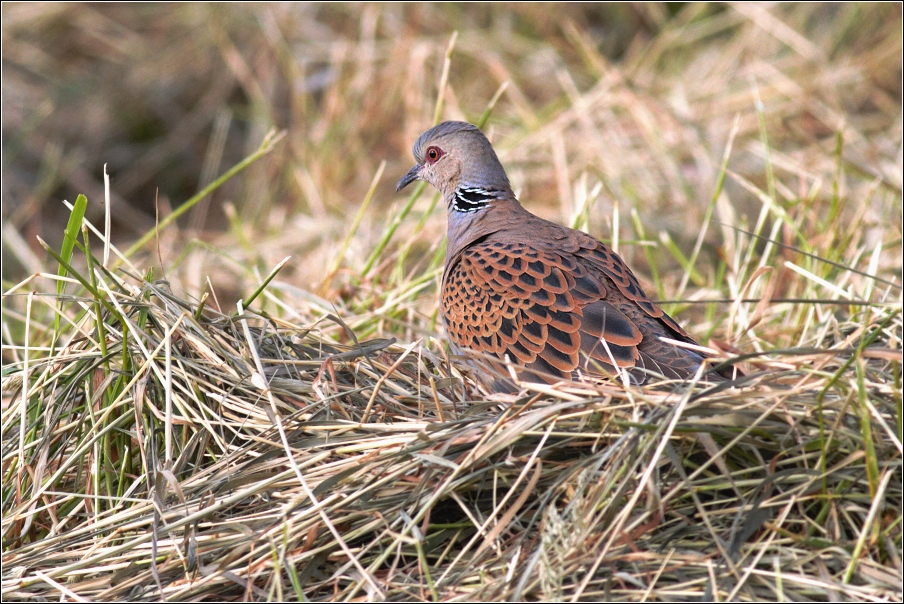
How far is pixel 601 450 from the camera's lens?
274 cm

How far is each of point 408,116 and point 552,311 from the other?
14.9 ft

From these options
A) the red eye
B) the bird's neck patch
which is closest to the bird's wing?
the bird's neck patch

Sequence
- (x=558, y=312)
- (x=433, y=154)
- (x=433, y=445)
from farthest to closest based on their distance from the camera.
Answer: (x=433, y=154)
(x=558, y=312)
(x=433, y=445)

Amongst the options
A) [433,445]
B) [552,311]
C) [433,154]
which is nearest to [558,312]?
[552,311]

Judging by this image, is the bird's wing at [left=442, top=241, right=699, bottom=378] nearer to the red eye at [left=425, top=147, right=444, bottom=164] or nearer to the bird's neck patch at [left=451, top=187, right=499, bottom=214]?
the bird's neck patch at [left=451, top=187, right=499, bottom=214]

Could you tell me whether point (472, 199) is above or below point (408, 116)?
below

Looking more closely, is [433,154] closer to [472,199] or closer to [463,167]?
[463,167]

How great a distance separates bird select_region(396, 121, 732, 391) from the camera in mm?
3279

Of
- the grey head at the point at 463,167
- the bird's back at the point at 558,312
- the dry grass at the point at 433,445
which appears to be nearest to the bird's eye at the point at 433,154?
the grey head at the point at 463,167

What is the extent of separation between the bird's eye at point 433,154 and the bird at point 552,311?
54cm

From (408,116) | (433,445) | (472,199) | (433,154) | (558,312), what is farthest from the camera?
(408,116)

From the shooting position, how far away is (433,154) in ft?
14.9

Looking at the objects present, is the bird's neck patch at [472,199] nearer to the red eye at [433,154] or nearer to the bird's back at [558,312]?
the red eye at [433,154]

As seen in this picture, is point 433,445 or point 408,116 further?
point 408,116
